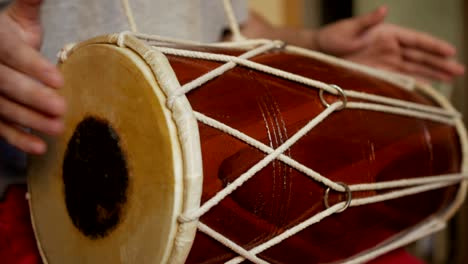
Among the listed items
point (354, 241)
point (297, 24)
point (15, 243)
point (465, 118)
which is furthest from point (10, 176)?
point (465, 118)

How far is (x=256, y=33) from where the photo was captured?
1.22 metres

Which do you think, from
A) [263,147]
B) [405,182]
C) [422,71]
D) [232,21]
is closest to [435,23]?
[422,71]

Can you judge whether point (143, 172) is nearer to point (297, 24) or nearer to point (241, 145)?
point (241, 145)

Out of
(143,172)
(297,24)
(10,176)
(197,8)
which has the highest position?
(297,24)

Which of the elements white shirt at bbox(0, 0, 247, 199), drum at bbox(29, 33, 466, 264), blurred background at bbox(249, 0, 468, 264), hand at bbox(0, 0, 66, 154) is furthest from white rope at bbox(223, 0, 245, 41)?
blurred background at bbox(249, 0, 468, 264)

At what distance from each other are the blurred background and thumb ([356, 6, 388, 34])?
1.93 feet

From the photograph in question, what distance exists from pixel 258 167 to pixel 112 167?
162 millimetres

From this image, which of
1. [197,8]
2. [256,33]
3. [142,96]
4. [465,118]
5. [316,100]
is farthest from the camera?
[465,118]

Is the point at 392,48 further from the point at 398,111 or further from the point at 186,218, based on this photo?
the point at 186,218

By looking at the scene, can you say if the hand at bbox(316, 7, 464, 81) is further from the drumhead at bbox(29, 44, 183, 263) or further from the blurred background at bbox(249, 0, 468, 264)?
the drumhead at bbox(29, 44, 183, 263)

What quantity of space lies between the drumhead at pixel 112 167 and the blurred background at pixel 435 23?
1.09 meters

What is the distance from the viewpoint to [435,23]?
5.67ft

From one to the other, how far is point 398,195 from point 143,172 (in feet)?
1.35

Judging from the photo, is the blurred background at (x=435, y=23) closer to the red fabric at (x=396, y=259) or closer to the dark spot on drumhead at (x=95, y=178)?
the red fabric at (x=396, y=259)
